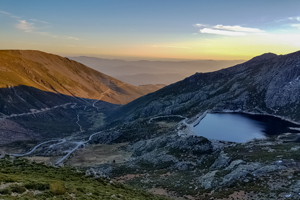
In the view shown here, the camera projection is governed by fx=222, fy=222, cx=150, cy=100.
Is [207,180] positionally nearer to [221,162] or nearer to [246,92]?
[221,162]

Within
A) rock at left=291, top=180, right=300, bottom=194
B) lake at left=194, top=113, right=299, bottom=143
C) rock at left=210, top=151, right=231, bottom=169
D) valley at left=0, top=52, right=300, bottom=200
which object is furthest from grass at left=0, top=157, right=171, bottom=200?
lake at left=194, top=113, right=299, bottom=143

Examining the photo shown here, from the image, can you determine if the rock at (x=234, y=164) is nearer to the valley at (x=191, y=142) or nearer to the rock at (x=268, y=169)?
the valley at (x=191, y=142)

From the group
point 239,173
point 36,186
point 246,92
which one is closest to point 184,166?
point 239,173

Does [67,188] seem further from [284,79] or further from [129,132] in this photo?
[284,79]

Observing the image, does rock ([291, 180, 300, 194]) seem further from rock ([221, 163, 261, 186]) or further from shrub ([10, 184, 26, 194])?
shrub ([10, 184, 26, 194])

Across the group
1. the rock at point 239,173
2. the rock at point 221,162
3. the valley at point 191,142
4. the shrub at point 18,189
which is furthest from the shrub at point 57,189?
the rock at point 221,162
